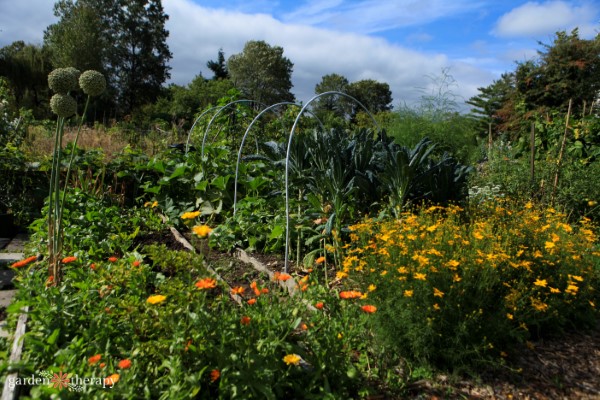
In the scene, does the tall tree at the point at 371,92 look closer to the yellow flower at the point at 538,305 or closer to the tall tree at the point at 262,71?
the tall tree at the point at 262,71

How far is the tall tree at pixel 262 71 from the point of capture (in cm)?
3334

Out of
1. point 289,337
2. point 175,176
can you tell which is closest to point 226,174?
point 175,176

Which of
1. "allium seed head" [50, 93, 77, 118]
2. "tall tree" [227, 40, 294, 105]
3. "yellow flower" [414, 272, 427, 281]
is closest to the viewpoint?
"yellow flower" [414, 272, 427, 281]

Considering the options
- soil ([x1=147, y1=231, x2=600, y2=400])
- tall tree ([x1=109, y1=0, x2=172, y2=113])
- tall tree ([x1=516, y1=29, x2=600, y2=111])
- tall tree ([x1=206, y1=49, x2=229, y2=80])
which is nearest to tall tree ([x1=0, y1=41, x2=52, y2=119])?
tall tree ([x1=109, y1=0, x2=172, y2=113])

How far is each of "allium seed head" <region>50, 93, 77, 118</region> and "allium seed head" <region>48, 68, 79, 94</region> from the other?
0.04 metres

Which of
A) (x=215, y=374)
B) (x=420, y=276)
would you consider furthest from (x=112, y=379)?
(x=420, y=276)

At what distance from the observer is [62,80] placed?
2.36m

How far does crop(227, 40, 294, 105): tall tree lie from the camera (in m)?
33.3

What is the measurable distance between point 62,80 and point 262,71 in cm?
3237

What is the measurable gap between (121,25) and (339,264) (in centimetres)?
2656

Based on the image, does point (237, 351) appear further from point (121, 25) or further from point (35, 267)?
point (121, 25)

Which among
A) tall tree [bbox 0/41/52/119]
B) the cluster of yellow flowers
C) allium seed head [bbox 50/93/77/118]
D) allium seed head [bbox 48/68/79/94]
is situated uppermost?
tall tree [bbox 0/41/52/119]

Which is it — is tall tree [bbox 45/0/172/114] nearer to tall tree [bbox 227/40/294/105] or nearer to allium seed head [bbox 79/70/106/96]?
tall tree [bbox 227/40/294/105]

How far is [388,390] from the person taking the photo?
6.31ft
